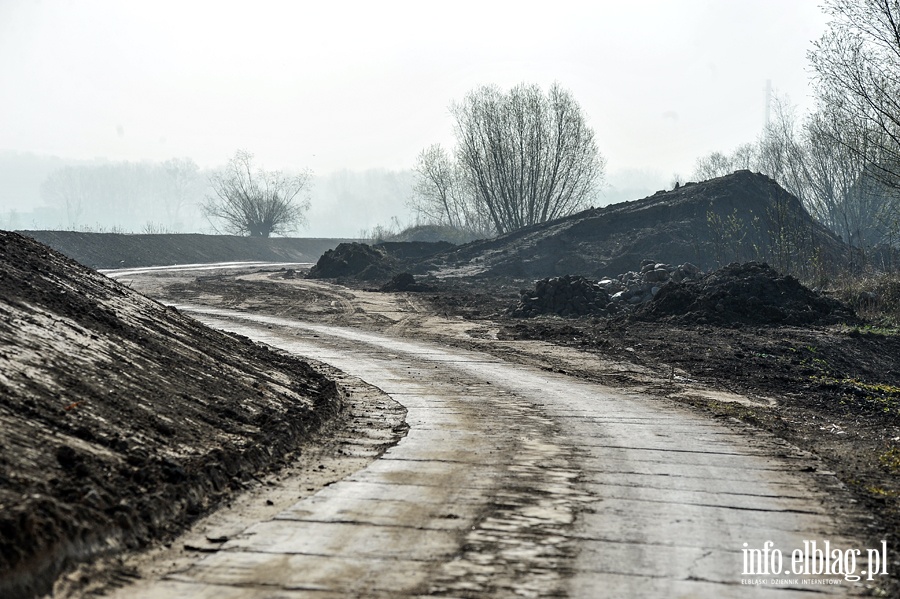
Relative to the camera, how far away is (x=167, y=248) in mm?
59750

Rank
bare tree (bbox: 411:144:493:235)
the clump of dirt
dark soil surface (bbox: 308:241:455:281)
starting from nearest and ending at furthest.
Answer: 1. the clump of dirt
2. dark soil surface (bbox: 308:241:455:281)
3. bare tree (bbox: 411:144:493:235)

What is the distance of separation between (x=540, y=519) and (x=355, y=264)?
36950 millimetres

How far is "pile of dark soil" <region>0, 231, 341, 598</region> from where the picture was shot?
499cm

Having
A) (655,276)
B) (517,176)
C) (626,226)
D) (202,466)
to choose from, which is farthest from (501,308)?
(517,176)

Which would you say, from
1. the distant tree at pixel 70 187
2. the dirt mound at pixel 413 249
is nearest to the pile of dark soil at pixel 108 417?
the dirt mound at pixel 413 249

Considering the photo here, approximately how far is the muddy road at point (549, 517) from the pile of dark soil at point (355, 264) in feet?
95.8

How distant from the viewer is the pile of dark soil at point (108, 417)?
197 inches

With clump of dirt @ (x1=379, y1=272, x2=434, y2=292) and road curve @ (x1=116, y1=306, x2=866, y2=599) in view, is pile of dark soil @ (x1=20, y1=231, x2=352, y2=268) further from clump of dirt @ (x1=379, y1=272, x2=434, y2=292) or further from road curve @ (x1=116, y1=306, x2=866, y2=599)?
road curve @ (x1=116, y1=306, x2=866, y2=599)

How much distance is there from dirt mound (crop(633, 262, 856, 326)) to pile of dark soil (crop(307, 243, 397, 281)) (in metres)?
19.6

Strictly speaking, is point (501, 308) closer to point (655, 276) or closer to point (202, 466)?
point (655, 276)

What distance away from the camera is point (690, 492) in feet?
22.7

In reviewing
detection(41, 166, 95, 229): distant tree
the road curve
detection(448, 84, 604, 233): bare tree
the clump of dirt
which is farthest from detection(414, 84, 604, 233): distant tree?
detection(41, 166, 95, 229): distant tree

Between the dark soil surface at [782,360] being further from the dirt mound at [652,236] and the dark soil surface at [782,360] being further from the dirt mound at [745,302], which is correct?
the dirt mound at [652,236]

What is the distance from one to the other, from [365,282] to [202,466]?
3218 cm
